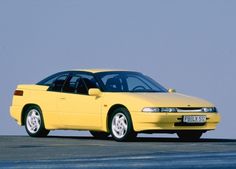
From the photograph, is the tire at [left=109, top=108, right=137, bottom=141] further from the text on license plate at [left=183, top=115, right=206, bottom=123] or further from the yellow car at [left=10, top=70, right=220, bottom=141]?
the text on license plate at [left=183, top=115, right=206, bottom=123]

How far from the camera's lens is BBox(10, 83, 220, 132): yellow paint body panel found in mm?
17859

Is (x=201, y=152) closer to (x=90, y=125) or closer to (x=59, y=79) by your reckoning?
(x=90, y=125)

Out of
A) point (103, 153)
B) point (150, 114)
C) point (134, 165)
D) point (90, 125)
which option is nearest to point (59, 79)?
point (90, 125)

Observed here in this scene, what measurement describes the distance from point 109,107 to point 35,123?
8.06 feet

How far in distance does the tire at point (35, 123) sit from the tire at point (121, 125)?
2.32 metres

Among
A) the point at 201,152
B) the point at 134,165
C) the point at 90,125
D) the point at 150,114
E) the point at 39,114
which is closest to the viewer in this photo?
the point at 134,165

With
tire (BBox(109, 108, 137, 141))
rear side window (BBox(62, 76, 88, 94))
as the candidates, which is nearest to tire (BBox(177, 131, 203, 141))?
tire (BBox(109, 108, 137, 141))

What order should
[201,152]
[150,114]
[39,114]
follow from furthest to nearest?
[39,114]
[150,114]
[201,152]

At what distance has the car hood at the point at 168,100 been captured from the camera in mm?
17969

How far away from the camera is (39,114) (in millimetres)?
20250

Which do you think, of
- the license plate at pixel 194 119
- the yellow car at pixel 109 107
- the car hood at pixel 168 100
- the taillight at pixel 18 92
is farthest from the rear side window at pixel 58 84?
the license plate at pixel 194 119

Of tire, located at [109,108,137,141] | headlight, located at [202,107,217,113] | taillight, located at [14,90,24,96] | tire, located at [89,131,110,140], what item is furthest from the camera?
taillight, located at [14,90,24,96]

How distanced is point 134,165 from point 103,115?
655cm

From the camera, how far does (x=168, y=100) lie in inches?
715
